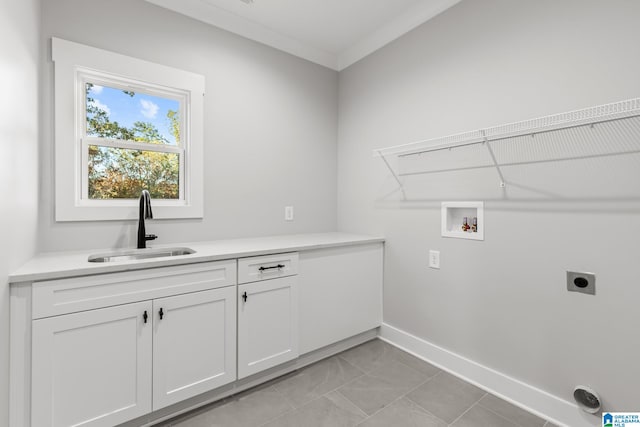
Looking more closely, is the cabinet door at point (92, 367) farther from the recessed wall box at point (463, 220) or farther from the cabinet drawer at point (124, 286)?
the recessed wall box at point (463, 220)

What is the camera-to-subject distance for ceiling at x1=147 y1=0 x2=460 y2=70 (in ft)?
7.41

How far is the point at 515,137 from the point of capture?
1800mm

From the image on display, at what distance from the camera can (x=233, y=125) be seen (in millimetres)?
2459

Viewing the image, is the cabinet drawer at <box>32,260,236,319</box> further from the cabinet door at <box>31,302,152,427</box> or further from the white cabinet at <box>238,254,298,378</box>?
the white cabinet at <box>238,254,298,378</box>

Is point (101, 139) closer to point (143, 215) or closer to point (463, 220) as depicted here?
point (143, 215)

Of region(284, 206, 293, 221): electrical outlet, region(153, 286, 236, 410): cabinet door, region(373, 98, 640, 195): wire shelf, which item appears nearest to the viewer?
region(373, 98, 640, 195): wire shelf

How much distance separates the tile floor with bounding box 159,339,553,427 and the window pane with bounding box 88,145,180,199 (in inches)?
57.2

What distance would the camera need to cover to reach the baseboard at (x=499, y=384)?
1.60 m

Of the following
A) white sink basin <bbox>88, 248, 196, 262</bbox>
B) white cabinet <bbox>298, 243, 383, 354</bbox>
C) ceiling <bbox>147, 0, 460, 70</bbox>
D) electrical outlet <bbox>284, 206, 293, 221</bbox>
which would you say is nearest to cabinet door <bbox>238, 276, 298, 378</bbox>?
white cabinet <bbox>298, 243, 383, 354</bbox>

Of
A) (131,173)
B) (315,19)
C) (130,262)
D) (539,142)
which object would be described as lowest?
(130,262)

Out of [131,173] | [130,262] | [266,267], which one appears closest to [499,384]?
[266,267]

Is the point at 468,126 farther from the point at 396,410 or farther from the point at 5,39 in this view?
the point at 5,39

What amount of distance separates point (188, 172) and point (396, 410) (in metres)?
2.08

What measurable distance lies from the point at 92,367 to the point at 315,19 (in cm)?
272
